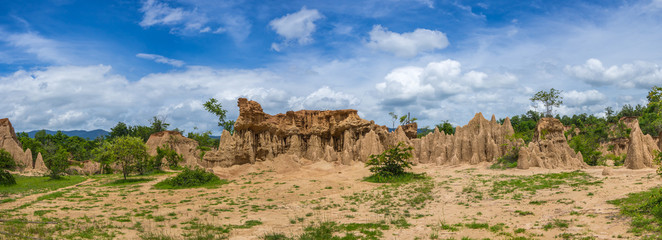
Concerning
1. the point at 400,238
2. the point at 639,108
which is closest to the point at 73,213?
the point at 400,238

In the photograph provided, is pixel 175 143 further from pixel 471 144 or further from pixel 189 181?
pixel 471 144

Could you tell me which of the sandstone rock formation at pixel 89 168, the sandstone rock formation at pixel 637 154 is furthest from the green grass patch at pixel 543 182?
the sandstone rock formation at pixel 89 168

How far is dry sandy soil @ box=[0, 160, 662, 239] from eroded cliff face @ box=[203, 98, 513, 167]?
8513 mm

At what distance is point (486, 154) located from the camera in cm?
3012

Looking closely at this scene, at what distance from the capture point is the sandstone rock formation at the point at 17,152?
121 ft

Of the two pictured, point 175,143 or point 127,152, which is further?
point 175,143

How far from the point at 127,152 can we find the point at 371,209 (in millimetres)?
20419

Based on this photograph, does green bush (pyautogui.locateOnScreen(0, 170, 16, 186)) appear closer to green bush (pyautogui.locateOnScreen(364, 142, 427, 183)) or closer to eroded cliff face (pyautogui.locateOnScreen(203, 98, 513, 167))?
eroded cliff face (pyautogui.locateOnScreen(203, 98, 513, 167))

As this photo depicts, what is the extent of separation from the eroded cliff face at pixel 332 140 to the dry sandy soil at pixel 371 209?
335 inches

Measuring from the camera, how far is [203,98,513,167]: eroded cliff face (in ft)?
101

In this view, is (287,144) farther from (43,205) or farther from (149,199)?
(43,205)

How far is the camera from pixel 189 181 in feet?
78.3

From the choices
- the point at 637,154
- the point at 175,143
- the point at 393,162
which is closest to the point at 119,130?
the point at 175,143

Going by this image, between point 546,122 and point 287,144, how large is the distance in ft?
78.8
